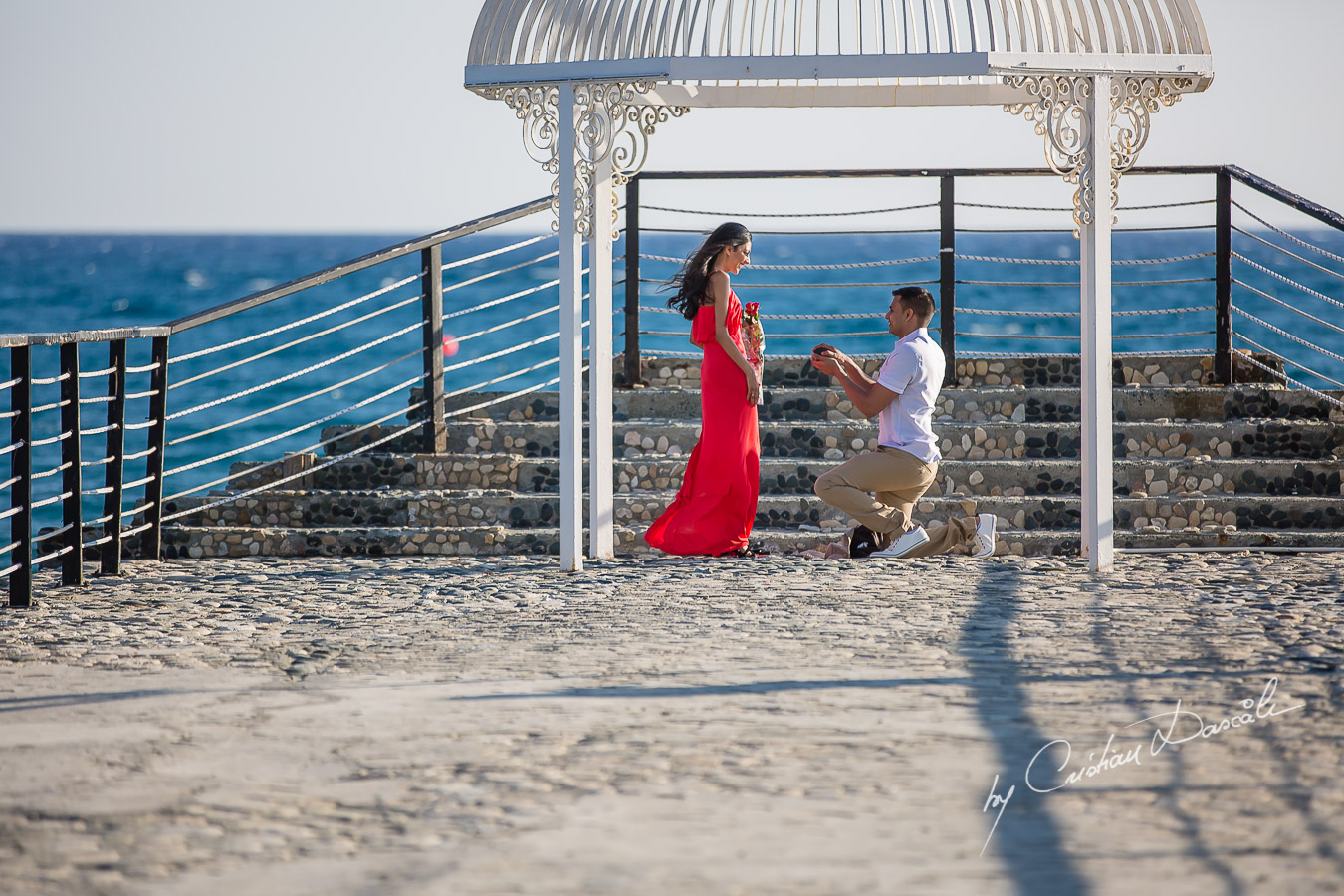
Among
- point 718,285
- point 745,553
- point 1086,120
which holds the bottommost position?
point 745,553

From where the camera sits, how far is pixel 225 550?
761 cm

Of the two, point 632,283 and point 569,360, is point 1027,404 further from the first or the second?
point 569,360

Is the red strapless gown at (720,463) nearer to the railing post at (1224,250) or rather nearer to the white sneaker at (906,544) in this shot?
the white sneaker at (906,544)

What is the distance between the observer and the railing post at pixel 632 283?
8.88 meters

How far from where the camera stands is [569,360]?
6.60 metres

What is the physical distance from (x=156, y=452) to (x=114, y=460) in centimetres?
36

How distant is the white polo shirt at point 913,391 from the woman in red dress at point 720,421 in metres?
0.68

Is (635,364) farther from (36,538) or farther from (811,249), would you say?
(811,249)

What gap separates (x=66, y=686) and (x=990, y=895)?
9.94 feet

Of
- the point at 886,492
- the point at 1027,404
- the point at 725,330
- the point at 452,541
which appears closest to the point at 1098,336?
the point at 886,492

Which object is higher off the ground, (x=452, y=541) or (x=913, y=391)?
(x=913, y=391)

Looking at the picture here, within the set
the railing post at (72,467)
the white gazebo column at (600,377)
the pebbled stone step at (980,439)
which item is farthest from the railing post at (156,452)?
the white gazebo column at (600,377)

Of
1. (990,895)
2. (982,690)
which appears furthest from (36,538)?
(990,895)

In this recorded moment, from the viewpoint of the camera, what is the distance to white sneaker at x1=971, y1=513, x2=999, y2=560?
698 cm
